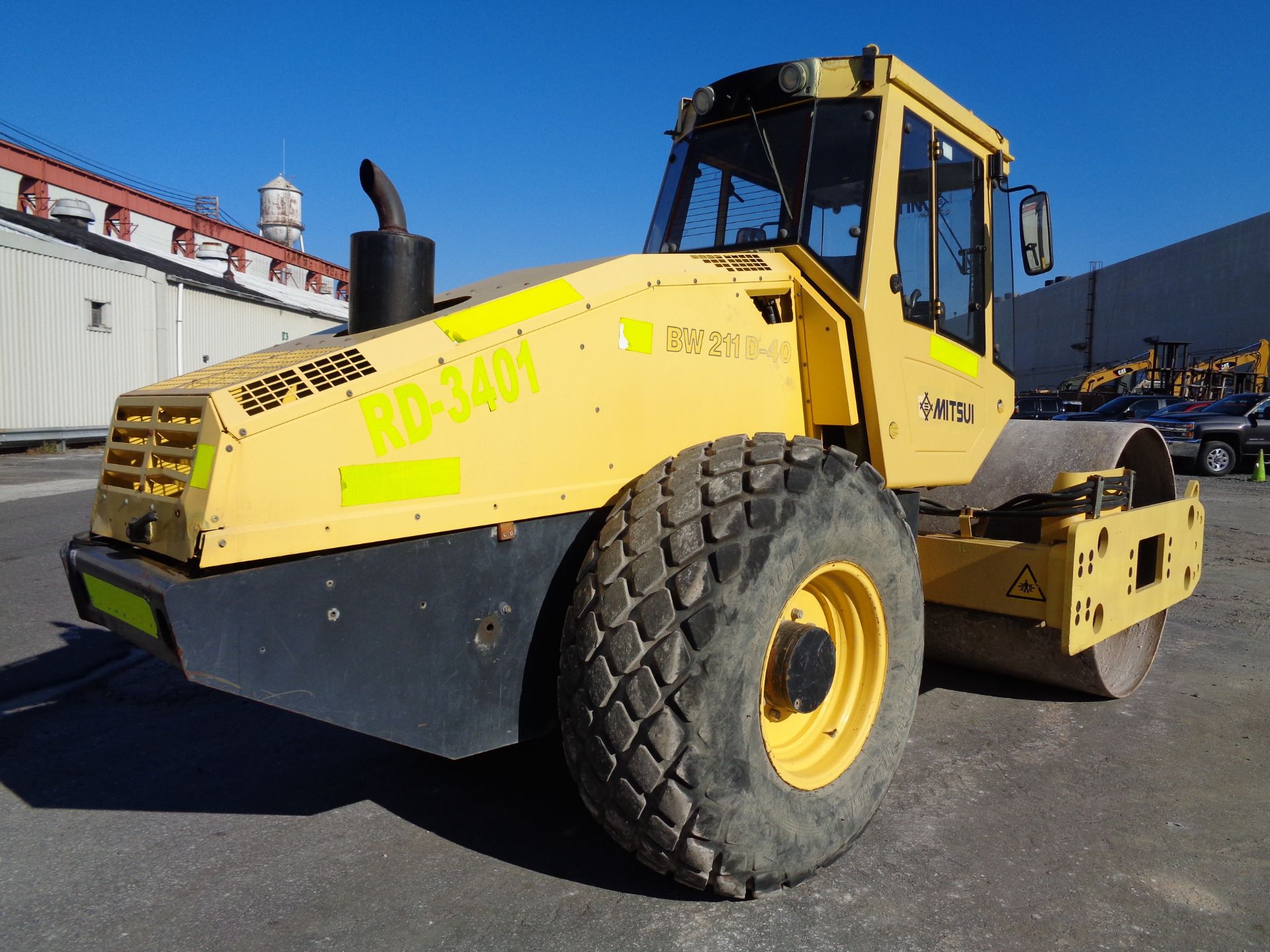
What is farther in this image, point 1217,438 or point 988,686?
point 1217,438

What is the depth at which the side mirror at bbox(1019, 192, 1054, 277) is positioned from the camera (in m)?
4.59

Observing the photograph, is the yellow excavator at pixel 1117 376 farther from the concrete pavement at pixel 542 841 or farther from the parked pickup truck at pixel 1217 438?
the concrete pavement at pixel 542 841

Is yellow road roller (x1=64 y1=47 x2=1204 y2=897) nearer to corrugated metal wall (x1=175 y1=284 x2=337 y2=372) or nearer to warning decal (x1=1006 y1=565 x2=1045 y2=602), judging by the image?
warning decal (x1=1006 y1=565 x2=1045 y2=602)

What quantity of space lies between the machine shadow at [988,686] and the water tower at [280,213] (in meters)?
53.7

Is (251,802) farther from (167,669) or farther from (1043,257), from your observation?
(1043,257)

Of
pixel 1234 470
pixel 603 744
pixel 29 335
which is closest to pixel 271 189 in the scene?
pixel 29 335

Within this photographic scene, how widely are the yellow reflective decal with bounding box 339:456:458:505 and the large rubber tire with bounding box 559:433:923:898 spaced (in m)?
0.46

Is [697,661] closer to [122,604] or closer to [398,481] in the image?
[398,481]

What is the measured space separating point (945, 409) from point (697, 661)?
211cm

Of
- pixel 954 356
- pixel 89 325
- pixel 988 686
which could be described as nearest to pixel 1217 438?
pixel 988 686

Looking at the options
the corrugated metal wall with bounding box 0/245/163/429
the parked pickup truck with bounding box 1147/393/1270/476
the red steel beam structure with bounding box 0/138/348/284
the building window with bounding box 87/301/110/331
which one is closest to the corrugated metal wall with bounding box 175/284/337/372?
the corrugated metal wall with bounding box 0/245/163/429

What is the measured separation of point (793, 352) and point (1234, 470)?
1927 cm

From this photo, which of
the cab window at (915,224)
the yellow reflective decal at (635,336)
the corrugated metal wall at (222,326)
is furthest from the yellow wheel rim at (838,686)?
the corrugated metal wall at (222,326)

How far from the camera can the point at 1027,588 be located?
4.01 metres
